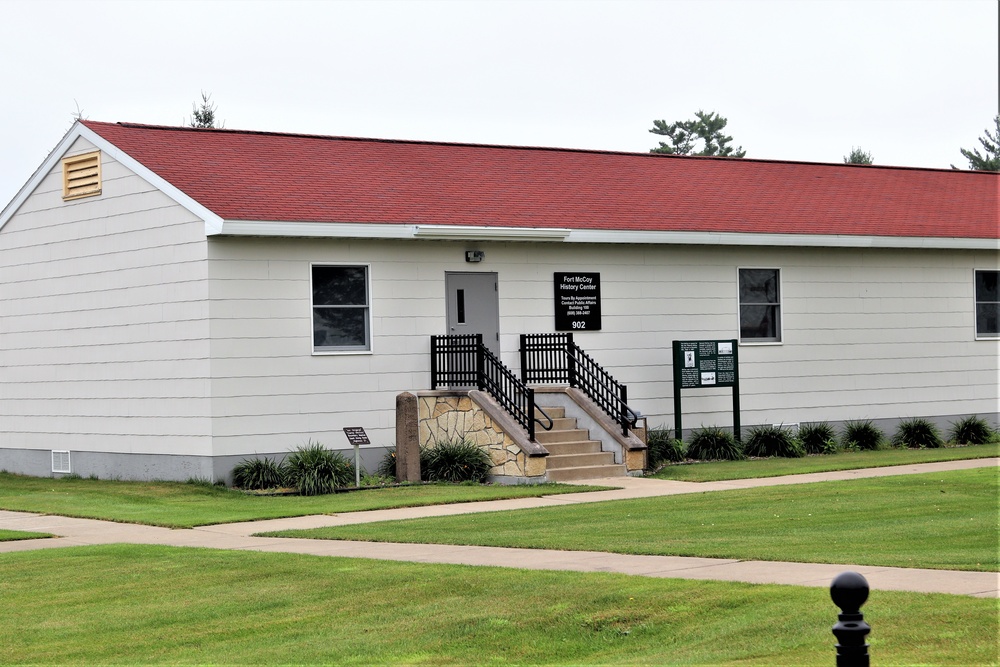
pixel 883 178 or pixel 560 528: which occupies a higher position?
pixel 883 178

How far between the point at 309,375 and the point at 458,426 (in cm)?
243

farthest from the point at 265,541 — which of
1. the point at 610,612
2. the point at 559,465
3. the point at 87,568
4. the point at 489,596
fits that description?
the point at 559,465

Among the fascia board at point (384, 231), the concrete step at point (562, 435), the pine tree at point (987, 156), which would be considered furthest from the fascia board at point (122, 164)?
the pine tree at point (987, 156)

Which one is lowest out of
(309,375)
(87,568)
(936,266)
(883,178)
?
(87,568)

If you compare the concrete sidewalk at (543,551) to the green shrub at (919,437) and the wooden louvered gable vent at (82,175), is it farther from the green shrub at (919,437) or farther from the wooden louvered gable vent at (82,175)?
the wooden louvered gable vent at (82,175)

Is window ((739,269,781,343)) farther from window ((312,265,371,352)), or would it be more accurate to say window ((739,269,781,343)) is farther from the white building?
window ((312,265,371,352))

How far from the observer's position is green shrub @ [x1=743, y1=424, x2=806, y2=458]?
24.7m

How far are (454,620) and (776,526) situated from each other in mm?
5607

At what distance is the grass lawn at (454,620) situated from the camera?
8.34 meters

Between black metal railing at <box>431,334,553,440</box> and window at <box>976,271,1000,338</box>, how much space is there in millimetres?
10968

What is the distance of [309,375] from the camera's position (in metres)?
21.5

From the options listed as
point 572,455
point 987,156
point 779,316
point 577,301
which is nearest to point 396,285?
point 577,301

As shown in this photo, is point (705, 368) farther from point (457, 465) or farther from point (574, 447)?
point (457, 465)

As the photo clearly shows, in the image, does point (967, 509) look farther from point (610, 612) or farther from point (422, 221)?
point (422, 221)
